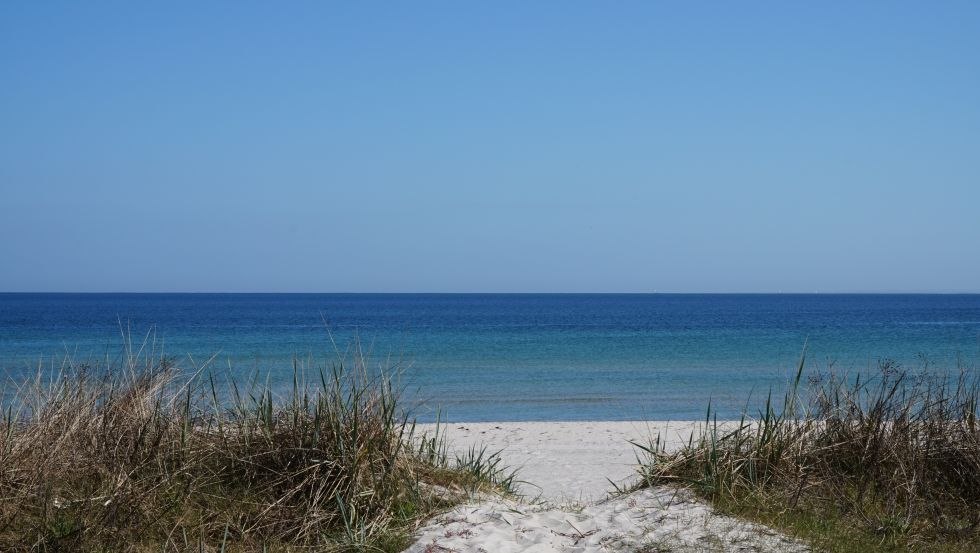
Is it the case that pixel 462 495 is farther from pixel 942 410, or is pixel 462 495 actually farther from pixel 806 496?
pixel 942 410

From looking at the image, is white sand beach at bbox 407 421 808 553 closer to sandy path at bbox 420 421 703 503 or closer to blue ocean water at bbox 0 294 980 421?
blue ocean water at bbox 0 294 980 421

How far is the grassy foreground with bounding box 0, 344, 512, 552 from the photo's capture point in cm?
582

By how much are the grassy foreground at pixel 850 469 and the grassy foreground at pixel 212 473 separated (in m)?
2.00

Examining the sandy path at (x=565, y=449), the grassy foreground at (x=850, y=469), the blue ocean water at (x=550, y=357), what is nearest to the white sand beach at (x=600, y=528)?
the grassy foreground at (x=850, y=469)

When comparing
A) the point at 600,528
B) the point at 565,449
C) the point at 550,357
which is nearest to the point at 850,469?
the point at 600,528

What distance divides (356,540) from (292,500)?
0.84 m

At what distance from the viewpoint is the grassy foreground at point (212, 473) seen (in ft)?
19.1

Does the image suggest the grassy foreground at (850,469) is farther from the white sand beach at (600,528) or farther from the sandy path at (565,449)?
the sandy path at (565,449)

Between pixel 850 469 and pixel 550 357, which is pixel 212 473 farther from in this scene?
pixel 550 357

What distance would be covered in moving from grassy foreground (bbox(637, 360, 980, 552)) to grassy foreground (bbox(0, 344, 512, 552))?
2005 millimetres

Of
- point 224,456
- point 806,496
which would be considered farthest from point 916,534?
point 224,456

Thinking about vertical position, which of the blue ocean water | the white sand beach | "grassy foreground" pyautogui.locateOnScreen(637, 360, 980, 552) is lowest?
the blue ocean water

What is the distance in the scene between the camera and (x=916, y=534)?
6043 millimetres

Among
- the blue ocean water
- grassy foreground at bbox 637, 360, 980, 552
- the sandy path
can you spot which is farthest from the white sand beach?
the sandy path
